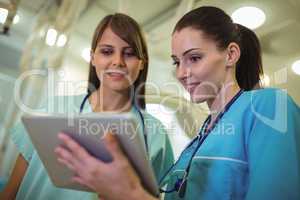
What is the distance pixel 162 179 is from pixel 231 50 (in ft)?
1.30

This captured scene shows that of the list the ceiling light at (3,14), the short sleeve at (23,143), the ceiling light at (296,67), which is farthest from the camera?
the ceiling light at (296,67)

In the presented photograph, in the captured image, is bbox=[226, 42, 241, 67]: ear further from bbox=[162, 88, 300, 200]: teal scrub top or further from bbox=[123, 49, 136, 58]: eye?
bbox=[123, 49, 136, 58]: eye

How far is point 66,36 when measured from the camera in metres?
1.26

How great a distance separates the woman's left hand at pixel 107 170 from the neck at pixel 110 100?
1.45ft

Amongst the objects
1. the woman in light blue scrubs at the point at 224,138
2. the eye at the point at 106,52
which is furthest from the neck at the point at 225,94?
the eye at the point at 106,52

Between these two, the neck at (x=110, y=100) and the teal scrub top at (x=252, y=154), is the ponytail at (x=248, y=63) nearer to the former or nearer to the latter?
the teal scrub top at (x=252, y=154)

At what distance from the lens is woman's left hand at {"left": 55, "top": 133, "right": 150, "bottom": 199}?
469 millimetres

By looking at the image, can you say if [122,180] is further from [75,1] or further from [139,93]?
[75,1]

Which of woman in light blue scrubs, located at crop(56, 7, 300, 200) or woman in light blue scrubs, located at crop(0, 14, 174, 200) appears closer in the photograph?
woman in light blue scrubs, located at crop(56, 7, 300, 200)

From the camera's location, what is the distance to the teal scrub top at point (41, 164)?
81cm

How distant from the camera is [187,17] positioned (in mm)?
842

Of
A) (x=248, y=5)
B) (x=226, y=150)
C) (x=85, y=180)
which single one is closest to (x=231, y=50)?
(x=226, y=150)

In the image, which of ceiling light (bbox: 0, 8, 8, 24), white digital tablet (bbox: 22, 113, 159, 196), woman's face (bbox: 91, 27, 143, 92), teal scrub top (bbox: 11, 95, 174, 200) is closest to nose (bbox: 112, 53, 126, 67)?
woman's face (bbox: 91, 27, 143, 92)

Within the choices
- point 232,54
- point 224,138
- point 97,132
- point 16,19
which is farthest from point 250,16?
point 97,132
